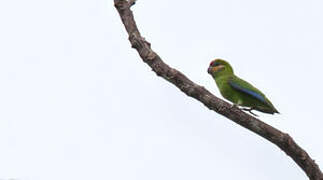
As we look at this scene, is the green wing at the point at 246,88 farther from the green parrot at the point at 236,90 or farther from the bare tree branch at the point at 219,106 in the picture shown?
the bare tree branch at the point at 219,106

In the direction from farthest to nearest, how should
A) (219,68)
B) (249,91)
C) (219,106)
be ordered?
(219,68), (249,91), (219,106)

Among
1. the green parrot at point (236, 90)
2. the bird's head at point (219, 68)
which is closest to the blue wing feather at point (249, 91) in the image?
the green parrot at point (236, 90)

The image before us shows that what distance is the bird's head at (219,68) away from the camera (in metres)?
8.61

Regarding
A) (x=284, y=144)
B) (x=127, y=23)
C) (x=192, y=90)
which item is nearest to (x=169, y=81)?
(x=192, y=90)

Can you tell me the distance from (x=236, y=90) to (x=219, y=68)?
0.59 metres

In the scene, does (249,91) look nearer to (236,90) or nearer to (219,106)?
(236,90)

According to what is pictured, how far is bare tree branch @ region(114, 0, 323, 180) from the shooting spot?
6.45 m

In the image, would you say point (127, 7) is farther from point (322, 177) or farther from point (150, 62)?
point (322, 177)

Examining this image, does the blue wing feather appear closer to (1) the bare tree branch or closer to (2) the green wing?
(2) the green wing

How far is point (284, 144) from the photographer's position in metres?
6.48

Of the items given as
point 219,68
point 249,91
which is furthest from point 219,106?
point 219,68

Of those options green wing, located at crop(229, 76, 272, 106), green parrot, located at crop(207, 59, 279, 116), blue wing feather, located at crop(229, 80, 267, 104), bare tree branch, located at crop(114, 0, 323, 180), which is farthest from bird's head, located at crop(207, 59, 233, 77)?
bare tree branch, located at crop(114, 0, 323, 180)

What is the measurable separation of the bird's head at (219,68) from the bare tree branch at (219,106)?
191 cm

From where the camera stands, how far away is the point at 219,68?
8.64 m
